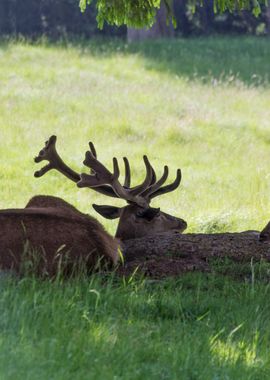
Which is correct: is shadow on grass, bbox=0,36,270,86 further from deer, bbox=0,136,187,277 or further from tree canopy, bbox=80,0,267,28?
deer, bbox=0,136,187,277

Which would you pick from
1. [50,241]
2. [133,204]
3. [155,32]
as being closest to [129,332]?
[50,241]

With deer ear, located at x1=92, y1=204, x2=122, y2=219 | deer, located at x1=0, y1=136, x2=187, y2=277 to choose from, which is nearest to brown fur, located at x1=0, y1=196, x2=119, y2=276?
deer, located at x1=0, y1=136, x2=187, y2=277

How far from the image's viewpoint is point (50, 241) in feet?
25.1

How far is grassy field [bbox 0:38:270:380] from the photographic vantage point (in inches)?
217

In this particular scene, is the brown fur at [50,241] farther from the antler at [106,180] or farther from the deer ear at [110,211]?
the deer ear at [110,211]

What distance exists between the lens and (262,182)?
1616cm

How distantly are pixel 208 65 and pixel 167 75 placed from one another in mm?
3261

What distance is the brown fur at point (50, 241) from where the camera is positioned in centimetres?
738

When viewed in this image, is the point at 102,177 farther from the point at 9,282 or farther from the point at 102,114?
the point at 102,114

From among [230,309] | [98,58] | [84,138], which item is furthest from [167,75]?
[230,309]

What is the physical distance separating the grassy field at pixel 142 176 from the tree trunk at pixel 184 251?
1.34 feet

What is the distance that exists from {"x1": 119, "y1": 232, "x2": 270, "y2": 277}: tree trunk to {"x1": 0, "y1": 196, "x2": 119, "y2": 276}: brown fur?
375 millimetres

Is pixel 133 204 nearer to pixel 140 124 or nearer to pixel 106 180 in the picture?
pixel 106 180

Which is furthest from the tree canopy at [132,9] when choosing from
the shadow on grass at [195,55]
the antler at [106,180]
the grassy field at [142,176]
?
the shadow on grass at [195,55]
